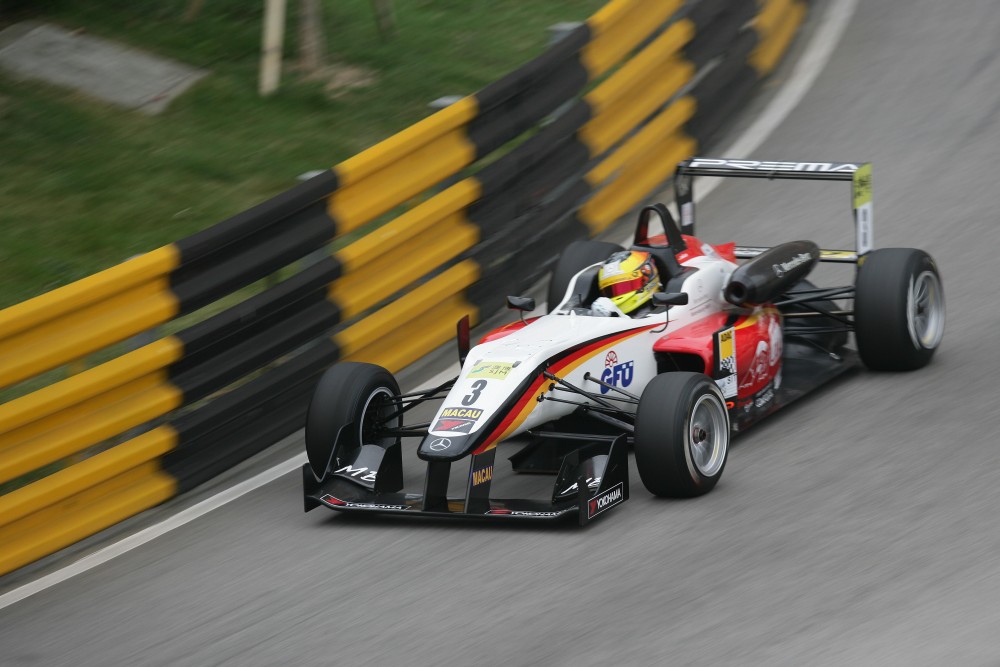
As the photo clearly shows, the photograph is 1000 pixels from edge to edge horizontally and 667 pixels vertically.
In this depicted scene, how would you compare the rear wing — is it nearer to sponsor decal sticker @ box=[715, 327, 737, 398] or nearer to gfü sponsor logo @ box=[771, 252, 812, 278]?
gfü sponsor logo @ box=[771, 252, 812, 278]

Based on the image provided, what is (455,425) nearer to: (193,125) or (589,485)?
(589,485)

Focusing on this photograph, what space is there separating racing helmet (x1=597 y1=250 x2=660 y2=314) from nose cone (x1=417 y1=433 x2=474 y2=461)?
1359 mm

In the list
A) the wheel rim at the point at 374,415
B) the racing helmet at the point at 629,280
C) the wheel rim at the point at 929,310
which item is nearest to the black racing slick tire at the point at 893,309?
the wheel rim at the point at 929,310

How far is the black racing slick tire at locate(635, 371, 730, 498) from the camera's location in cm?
596

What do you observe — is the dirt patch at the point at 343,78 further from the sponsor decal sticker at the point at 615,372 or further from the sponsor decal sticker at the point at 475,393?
the sponsor decal sticker at the point at 475,393

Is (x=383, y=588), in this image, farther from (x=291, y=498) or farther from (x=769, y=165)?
(x=769, y=165)

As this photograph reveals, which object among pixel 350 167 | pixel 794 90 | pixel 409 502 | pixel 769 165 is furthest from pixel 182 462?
pixel 794 90

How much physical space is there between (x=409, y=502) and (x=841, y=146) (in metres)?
5.99

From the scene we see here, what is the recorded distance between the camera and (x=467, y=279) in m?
8.59

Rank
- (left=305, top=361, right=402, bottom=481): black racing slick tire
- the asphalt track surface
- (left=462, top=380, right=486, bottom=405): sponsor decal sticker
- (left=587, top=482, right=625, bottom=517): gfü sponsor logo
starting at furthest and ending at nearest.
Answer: (left=305, top=361, right=402, bottom=481): black racing slick tire → (left=462, top=380, right=486, bottom=405): sponsor decal sticker → (left=587, top=482, right=625, bottom=517): gfü sponsor logo → the asphalt track surface

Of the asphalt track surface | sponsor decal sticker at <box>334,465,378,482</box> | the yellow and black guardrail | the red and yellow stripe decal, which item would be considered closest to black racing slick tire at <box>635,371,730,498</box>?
the asphalt track surface

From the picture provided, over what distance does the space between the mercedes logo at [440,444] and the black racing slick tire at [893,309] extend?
2513 millimetres

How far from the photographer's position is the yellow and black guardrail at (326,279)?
636 centimetres

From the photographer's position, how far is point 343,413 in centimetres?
659
